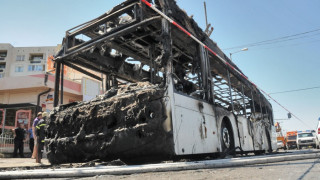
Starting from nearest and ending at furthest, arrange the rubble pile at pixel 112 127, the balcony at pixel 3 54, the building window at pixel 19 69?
Result: the rubble pile at pixel 112 127 → the building window at pixel 19 69 → the balcony at pixel 3 54

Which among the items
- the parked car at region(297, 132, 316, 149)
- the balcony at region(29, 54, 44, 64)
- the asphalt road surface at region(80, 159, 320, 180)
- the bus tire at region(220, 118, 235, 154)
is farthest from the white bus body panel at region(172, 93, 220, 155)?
the balcony at region(29, 54, 44, 64)

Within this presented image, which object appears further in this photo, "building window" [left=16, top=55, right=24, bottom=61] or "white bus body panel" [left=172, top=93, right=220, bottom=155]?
"building window" [left=16, top=55, right=24, bottom=61]

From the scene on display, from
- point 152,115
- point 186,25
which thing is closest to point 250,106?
point 186,25

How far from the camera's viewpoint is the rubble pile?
13.8 feet

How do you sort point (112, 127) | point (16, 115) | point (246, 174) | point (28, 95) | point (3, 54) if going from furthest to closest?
point (3, 54)
point (28, 95)
point (16, 115)
point (112, 127)
point (246, 174)

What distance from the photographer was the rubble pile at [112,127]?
421 centimetres

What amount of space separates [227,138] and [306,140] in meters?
21.1

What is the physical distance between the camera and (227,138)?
6.30 m

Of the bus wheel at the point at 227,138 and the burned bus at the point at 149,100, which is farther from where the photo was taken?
the bus wheel at the point at 227,138

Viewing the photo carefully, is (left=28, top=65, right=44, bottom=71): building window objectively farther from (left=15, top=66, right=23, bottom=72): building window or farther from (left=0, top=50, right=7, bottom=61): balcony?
(left=0, top=50, right=7, bottom=61): balcony

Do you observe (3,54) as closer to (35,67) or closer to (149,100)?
(35,67)

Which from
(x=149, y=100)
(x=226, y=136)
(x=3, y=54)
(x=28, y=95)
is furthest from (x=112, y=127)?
(x=3, y=54)

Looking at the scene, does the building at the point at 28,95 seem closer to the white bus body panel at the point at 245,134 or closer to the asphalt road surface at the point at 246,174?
the white bus body panel at the point at 245,134

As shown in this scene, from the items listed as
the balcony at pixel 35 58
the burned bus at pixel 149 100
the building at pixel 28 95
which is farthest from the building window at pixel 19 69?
the burned bus at pixel 149 100
